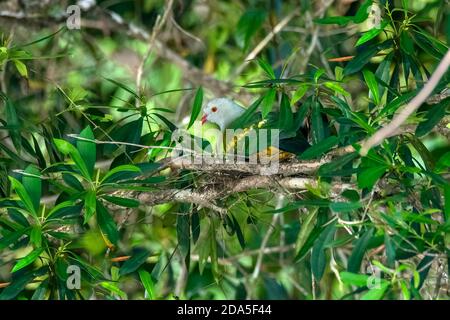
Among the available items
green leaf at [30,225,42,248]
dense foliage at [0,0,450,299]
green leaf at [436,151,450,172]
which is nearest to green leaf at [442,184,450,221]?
dense foliage at [0,0,450,299]

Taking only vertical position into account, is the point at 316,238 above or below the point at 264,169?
below

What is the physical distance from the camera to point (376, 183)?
3471 mm

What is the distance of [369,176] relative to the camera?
3318 millimetres

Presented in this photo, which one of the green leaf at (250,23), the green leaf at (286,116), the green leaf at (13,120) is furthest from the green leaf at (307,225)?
the green leaf at (250,23)

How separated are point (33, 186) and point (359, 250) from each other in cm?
129

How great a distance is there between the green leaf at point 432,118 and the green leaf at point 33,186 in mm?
1459

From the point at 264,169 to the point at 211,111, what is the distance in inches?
49.1

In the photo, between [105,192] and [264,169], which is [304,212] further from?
[105,192]

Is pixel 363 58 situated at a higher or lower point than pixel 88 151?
higher

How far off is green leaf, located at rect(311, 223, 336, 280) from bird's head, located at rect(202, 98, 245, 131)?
1410 millimetres

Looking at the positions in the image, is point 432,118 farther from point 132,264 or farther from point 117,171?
point 132,264

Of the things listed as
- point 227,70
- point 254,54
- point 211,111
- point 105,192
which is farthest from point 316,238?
point 227,70

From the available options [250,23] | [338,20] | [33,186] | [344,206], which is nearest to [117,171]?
[33,186]

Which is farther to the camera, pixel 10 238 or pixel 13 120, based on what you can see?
pixel 13 120
